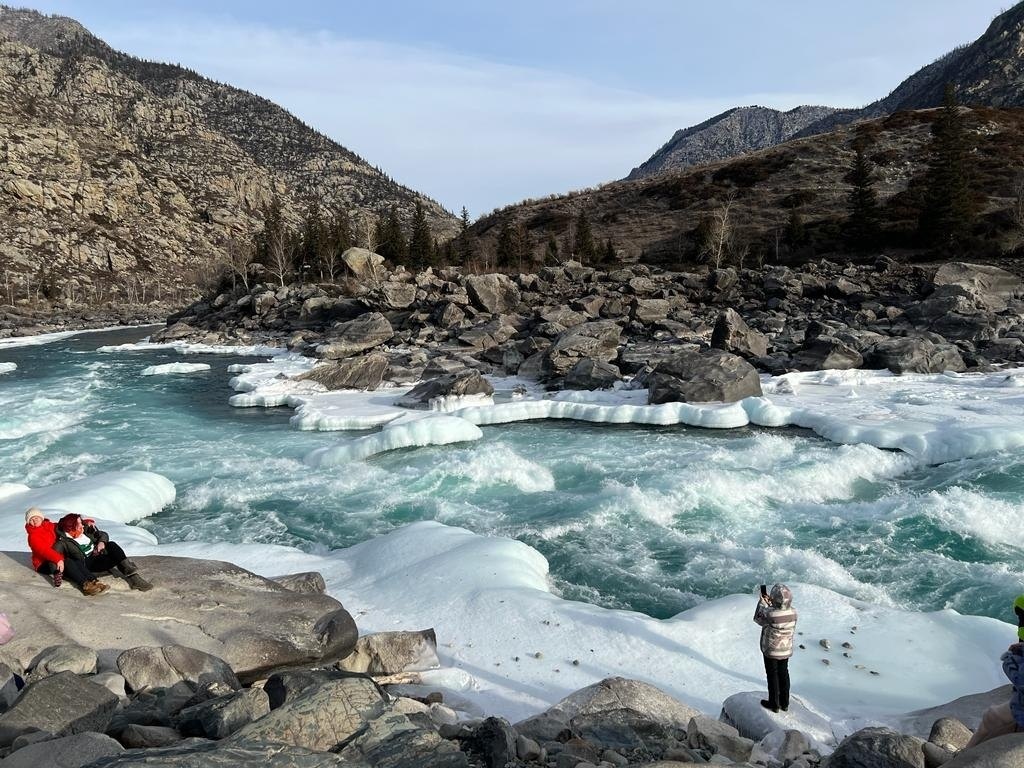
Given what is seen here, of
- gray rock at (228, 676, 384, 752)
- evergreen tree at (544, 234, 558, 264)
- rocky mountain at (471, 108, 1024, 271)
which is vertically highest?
rocky mountain at (471, 108, 1024, 271)

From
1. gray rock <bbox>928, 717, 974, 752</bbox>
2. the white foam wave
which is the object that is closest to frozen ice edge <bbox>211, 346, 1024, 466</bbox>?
the white foam wave

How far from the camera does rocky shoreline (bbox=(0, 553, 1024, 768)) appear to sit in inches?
158

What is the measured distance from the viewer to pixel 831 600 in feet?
26.5

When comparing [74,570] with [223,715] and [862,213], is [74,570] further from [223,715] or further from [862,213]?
[862,213]

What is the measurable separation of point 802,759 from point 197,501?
12.0 meters

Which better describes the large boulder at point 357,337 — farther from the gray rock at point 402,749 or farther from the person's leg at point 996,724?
the person's leg at point 996,724

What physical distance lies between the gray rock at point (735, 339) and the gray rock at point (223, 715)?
2246 cm

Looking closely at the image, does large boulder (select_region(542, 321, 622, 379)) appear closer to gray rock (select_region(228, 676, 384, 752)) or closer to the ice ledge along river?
the ice ledge along river

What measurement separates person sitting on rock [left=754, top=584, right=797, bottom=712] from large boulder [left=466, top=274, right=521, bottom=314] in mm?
31689

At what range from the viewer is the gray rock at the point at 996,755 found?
3.48 meters

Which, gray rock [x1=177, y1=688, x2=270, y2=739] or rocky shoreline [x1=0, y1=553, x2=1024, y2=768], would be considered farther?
gray rock [x1=177, y1=688, x2=270, y2=739]

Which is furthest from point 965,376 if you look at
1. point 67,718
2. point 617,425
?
point 67,718

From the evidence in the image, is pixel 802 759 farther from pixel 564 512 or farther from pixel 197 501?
pixel 197 501

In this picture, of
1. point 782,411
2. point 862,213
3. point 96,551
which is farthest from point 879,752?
point 862,213
